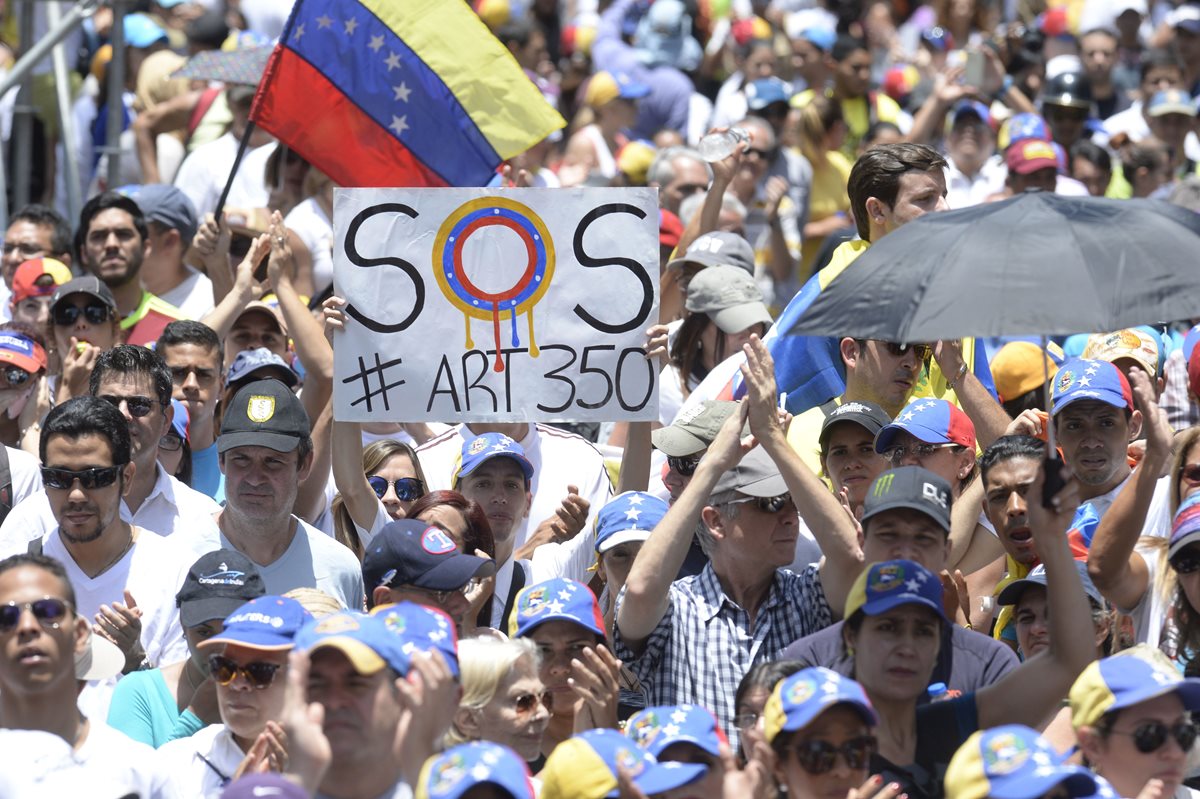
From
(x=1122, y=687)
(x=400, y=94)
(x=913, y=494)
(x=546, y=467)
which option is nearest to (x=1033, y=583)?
(x=913, y=494)

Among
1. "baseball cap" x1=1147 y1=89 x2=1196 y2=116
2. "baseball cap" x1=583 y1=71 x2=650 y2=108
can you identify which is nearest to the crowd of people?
"baseball cap" x1=1147 y1=89 x2=1196 y2=116

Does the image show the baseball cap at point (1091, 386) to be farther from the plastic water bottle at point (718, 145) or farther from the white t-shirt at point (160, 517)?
the white t-shirt at point (160, 517)

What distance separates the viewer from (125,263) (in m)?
8.97

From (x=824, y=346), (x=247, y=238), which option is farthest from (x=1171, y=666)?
(x=247, y=238)

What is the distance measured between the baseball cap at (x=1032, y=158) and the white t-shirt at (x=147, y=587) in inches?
224

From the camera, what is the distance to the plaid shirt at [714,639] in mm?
5738

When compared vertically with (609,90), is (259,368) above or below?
below

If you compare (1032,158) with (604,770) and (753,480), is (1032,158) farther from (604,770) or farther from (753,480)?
(604,770)

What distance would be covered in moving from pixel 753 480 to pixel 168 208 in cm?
460

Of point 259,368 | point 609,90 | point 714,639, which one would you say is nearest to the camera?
point 714,639

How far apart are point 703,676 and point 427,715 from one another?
134 centimetres

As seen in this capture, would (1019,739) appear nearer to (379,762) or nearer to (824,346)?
(379,762)

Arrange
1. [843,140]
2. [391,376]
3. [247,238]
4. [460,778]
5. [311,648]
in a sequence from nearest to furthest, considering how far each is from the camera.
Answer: [460,778]
[311,648]
[391,376]
[247,238]
[843,140]

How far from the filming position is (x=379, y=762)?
14.9ft
